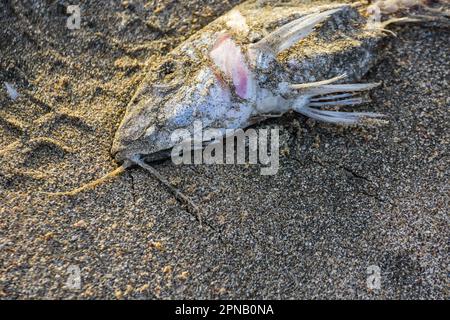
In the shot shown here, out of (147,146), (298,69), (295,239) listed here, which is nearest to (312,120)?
(298,69)

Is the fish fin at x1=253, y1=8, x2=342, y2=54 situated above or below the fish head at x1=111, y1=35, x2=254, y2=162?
above

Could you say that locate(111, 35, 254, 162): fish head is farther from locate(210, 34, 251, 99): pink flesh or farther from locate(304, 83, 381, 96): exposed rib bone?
locate(304, 83, 381, 96): exposed rib bone

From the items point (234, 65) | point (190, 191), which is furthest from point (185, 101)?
point (190, 191)

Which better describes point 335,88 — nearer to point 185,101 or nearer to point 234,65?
point 234,65

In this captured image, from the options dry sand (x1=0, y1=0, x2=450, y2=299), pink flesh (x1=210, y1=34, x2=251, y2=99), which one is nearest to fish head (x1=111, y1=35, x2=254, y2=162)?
pink flesh (x1=210, y1=34, x2=251, y2=99)

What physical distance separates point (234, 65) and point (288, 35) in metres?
0.44

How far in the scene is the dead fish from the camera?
314 cm

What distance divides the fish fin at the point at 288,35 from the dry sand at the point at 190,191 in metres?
A: 0.53

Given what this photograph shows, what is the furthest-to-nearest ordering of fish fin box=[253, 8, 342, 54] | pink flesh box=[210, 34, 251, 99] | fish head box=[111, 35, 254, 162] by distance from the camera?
fish fin box=[253, 8, 342, 54] → pink flesh box=[210, 34, 251, 99] → fish head box=[111, 35, 254, 162]

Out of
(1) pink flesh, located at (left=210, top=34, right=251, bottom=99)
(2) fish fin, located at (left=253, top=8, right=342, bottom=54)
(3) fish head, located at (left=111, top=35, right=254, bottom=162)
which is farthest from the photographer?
(2) fish fin, located at (left=253, top=8, right=342, bottom=54)

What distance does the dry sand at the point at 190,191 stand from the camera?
9.48 feet
